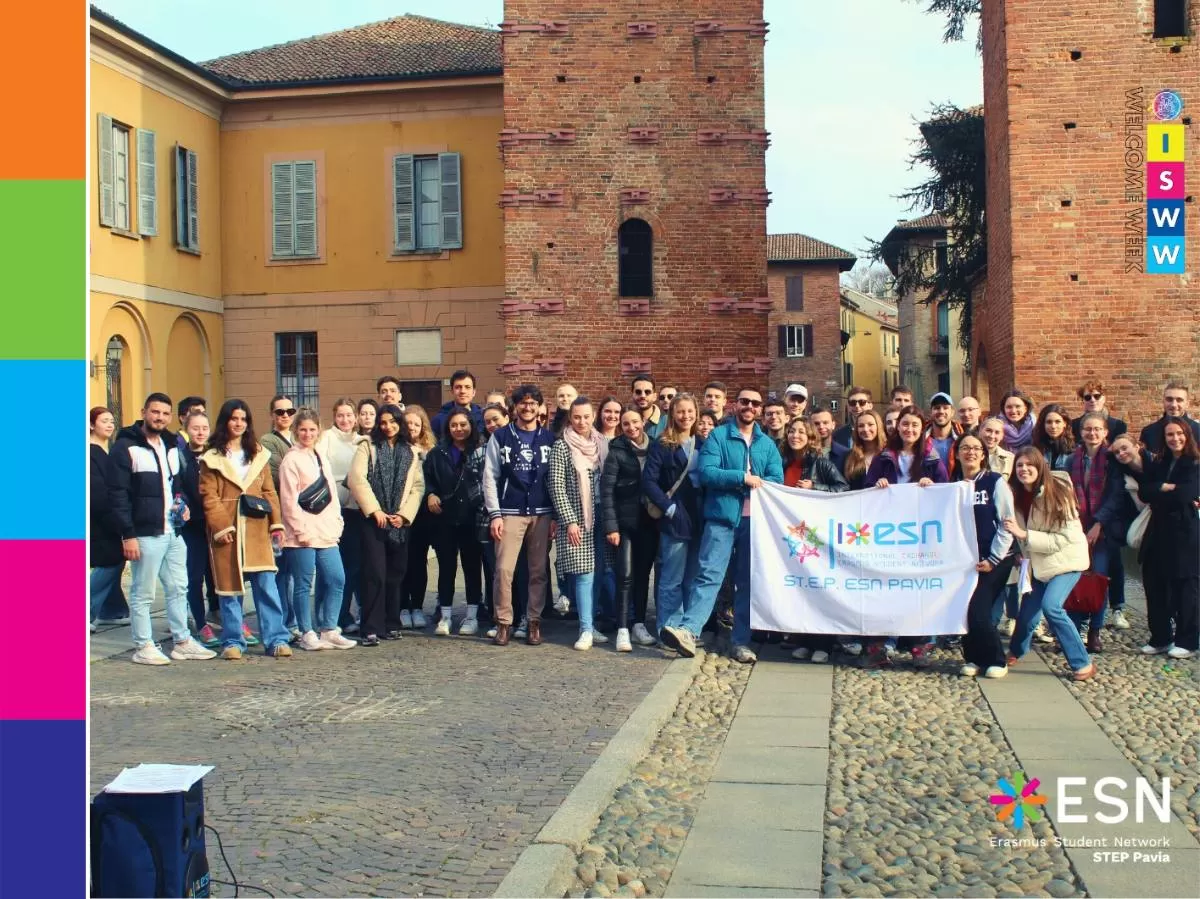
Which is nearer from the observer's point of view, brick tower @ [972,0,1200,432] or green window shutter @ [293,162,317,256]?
brick tower @ [972,0,1200,432]

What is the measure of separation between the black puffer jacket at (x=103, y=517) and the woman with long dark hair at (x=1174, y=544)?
26.5ft

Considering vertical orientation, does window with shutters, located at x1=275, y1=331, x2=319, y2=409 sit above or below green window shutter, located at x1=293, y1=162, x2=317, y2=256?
below

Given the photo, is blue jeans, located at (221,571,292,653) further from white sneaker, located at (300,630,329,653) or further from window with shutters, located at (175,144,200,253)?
window with shutters, located at (175,144,200,253)

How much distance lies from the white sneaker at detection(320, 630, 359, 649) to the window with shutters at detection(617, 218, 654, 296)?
14.6 meters

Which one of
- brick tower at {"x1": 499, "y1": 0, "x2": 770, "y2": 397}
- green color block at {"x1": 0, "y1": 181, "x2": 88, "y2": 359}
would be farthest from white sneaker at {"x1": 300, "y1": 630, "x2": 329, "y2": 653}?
brick tower at {"x1": 499, "y1": 0, "x2": 770, "y2": 397}

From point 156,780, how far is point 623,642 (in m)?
6.37

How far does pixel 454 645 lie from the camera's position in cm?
1065

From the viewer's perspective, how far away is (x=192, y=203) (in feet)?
87.4

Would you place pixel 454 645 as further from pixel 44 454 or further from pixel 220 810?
pixel 44 454

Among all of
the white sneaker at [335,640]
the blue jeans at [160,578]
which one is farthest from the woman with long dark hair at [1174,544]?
the blue jeans at [160,578]

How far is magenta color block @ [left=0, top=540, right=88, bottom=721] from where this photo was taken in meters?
3.23

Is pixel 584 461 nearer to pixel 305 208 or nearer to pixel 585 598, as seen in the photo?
pixel 585 598

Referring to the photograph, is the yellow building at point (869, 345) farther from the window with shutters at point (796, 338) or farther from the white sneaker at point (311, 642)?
the white sneaker at point (311, 642)

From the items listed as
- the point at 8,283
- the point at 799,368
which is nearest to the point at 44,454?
the point at 8,283
